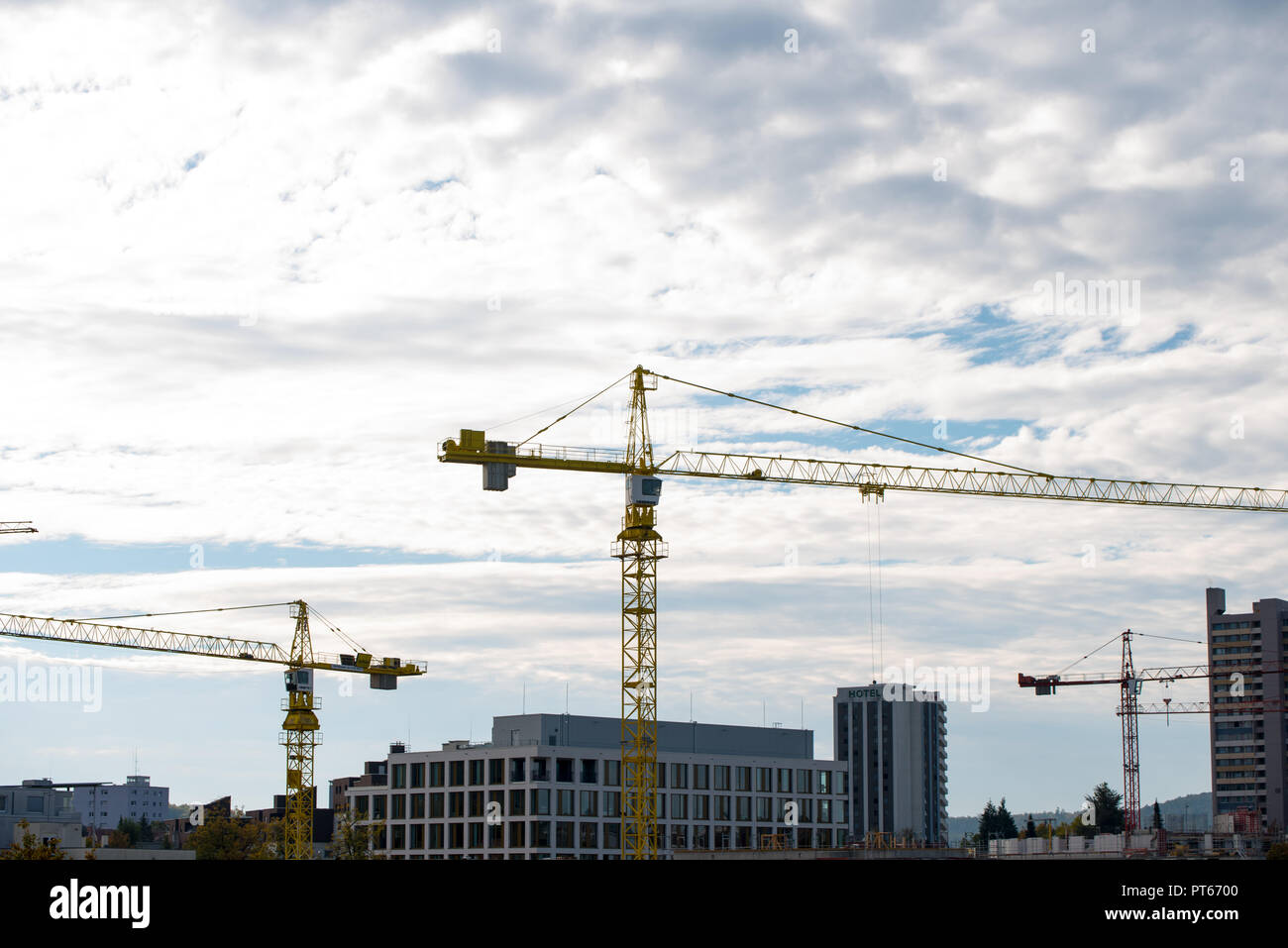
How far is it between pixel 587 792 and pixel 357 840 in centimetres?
2315

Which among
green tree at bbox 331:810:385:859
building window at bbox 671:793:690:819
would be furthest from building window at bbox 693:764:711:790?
green tree at bbox 331:810:385:859

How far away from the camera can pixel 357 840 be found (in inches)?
5541

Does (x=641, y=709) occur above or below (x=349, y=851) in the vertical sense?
above

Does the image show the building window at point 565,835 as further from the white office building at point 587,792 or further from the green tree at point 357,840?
the green tree at point 357,840

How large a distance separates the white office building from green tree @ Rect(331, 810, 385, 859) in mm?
2509

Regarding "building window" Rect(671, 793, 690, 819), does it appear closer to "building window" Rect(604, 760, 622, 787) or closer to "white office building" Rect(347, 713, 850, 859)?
"white office building" Rect(347, 713, 850, 859)

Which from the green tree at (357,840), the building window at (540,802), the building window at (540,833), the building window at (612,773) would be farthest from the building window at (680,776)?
the green tree at (357,840)

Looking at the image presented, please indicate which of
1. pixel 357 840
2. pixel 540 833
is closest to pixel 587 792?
pixel 540 833

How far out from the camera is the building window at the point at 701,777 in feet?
483
